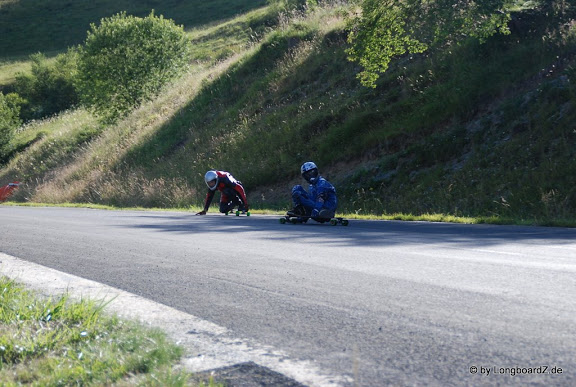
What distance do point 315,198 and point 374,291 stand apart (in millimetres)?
8282

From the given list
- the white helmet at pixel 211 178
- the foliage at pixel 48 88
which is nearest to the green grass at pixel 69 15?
the foliage at pixel 48 88

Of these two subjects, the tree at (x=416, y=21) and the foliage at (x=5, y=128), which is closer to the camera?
the tree at (x=416, y=21)

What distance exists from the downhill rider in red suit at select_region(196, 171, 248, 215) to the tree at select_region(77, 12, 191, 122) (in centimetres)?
2720

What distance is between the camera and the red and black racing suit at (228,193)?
1747 cm

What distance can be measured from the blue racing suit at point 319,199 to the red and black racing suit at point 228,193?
3372mm

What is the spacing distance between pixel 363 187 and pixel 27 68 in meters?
78.9

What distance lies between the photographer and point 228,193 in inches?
703

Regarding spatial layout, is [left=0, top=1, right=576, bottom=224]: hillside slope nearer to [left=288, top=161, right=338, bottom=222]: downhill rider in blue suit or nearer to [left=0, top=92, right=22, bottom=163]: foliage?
[left=288, top=161, right=338, bottom=222]: downhill rider in blue suit

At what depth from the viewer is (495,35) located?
23109 millimetres

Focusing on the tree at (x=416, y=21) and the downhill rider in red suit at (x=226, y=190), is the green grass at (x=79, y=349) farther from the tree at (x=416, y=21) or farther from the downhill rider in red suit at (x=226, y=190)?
the tree at (x=416, y=21)

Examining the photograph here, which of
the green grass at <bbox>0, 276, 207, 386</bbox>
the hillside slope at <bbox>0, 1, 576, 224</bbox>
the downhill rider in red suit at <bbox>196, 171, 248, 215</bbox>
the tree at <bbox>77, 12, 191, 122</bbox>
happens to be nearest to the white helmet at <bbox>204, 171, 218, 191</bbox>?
the downhill rider in red suit at <bbox>196, 171, 248, 215</bbox>

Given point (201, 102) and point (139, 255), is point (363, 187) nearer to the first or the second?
point (139, 255)

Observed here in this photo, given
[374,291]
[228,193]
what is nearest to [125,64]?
[228,193]

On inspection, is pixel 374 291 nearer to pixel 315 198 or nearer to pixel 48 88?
pixel 315 198
